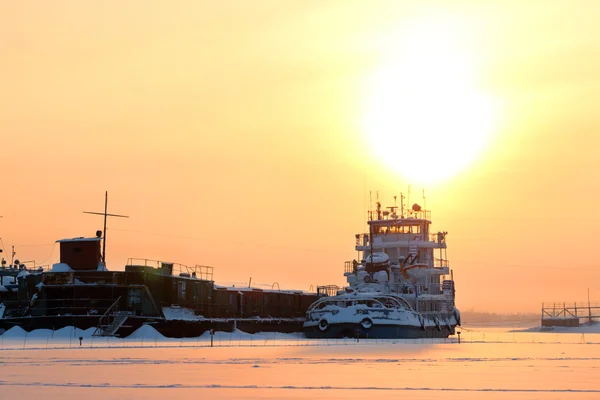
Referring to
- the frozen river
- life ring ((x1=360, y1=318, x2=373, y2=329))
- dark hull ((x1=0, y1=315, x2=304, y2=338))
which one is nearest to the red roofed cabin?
dark hull ((x1=0, y1=315, x2=304, y2=338))

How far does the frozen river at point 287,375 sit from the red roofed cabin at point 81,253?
25769 millimetres

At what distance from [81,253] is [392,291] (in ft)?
98.8

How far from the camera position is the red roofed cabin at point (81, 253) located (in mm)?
78938

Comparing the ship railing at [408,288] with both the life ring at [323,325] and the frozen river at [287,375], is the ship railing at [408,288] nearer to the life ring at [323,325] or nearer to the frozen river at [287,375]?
the life ring at [323,325]

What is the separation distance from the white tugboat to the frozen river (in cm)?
3299

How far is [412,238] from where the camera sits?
101 m

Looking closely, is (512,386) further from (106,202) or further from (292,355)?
(106,202)

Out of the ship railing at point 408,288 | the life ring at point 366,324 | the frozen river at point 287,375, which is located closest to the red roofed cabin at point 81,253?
the life ring at point 366,324

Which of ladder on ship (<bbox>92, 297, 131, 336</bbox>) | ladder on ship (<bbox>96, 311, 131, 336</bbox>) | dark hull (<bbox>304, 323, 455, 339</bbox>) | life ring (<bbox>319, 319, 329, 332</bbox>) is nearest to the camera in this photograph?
ladder on ship (<bbox>96, 311, 131, 336</bbox>)

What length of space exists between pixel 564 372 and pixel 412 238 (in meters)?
62.3

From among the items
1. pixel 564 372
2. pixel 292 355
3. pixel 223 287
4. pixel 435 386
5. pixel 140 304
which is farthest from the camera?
pixel 223 287

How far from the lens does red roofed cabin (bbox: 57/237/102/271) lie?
78938 millimetres

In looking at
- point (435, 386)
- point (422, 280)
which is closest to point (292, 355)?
point (435, 386)

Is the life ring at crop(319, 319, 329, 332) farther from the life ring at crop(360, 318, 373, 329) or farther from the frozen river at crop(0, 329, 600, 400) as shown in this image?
the frozen river at crop(0, 329, 600, 400)
